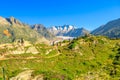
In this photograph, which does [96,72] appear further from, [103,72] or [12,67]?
[12,67]

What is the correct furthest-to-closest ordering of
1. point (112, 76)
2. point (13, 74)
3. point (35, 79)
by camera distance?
point (112, 76)
point (13, 74)
point (35, 79)

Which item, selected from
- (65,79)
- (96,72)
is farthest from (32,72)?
(96,72)

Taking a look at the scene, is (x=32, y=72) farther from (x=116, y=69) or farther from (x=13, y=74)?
(x=116, y=69)

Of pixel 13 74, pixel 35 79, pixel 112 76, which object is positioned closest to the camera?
pixel 35 79

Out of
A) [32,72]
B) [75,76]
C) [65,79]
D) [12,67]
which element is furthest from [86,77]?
[12,67]

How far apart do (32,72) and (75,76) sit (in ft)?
→ 113

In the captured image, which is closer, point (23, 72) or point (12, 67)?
point (23, 72)

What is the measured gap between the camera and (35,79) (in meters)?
163

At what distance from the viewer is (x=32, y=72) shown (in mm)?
168625

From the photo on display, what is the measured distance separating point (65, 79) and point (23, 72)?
2665 cm

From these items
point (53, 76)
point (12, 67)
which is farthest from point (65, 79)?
point (12, 67)

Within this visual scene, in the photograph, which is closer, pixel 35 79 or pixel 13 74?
pixel 35 79

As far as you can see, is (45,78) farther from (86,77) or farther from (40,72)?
(86,77)

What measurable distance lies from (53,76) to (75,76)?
29636 millimetres
